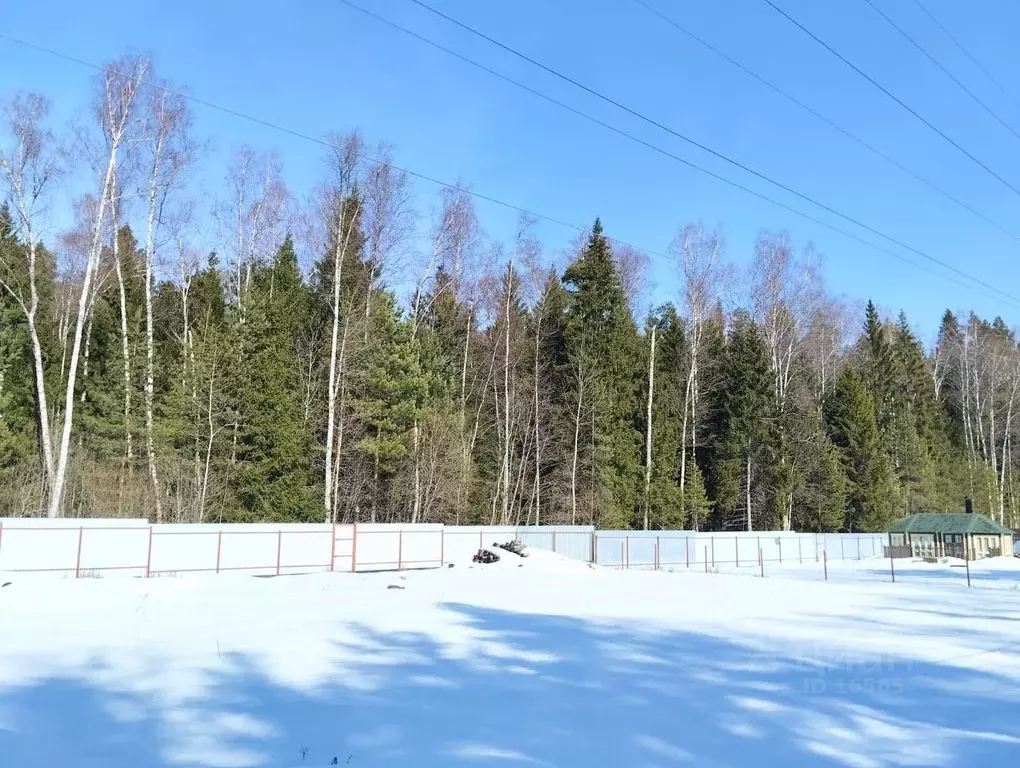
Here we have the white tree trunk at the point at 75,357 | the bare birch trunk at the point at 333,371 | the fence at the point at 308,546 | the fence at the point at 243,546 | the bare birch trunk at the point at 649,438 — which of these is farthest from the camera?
the bare birch trunk at the point at 649,438

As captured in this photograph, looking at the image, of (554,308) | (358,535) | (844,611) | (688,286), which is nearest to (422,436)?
(358,535)

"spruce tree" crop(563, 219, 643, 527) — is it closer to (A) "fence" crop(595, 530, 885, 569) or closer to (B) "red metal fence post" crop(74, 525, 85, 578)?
(A) "fence" crop(595, 530, 885, 569)

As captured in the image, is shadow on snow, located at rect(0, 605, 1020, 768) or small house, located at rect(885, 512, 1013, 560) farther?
small house, located at rect(885, 512, 1013, 560)

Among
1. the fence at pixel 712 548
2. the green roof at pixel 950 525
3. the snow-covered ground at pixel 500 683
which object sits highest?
the green roof at pixel 950 525

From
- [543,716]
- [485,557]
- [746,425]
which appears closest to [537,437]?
[485,557]

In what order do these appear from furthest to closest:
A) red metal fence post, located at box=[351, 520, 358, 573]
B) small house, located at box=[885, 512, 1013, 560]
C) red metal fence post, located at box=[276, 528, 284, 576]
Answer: small house, located at box=[885, 512, 1013, 560]
red metal fence post, located at box=[351, 520, 358, 573]
red metal fence post, located at box=[276, 528, 284, 576]

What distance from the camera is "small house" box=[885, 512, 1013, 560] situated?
43219 millimetres

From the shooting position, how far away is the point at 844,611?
16609 millimetres

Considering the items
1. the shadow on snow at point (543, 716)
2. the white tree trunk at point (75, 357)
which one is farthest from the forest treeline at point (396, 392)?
the shadow on snow at point (543, 716)

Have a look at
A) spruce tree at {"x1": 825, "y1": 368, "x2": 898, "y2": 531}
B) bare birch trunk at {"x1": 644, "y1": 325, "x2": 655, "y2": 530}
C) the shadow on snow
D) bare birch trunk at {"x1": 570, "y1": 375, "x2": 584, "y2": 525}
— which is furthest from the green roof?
the shadow on snow

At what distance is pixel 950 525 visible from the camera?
144 feet

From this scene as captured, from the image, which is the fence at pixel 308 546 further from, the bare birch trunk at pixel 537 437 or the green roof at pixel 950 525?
the green roof at pixel 950 525

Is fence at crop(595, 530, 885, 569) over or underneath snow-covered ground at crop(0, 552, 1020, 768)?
underneath

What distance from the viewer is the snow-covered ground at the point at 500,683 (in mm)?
6547
